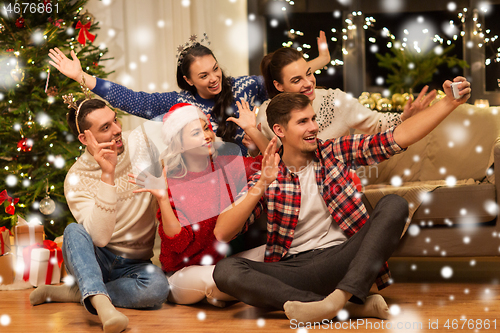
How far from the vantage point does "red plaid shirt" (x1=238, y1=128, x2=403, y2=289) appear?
1.57 meters

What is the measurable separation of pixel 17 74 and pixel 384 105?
226 cm

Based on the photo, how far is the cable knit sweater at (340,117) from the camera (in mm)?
1868

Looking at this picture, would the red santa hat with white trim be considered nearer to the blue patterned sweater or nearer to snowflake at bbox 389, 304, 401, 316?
the blue patterned sweater

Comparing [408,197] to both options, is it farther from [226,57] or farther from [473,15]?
[473,15]

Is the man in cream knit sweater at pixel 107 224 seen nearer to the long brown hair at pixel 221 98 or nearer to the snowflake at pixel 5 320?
the snowflake at pixel 5 320

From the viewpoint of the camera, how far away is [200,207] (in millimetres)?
1670

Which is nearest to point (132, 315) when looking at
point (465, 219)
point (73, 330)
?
point (73, 330)

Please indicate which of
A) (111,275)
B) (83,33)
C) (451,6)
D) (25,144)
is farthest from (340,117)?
(451,6)

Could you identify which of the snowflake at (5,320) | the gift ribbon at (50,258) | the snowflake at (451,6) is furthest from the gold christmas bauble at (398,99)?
the snowflake at (5,320)

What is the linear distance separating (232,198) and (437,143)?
129cm

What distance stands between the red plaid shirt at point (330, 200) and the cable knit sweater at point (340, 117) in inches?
11.6

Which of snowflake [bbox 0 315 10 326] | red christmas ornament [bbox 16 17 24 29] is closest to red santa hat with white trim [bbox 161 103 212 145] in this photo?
snowflake [bbox 0 315 10 326]

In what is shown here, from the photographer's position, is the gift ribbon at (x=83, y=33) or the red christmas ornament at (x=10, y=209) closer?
the red christmas ornament at (x=10, y=209)

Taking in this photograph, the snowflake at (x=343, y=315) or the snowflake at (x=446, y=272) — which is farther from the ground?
the snowflake at (x=343, y=315)
